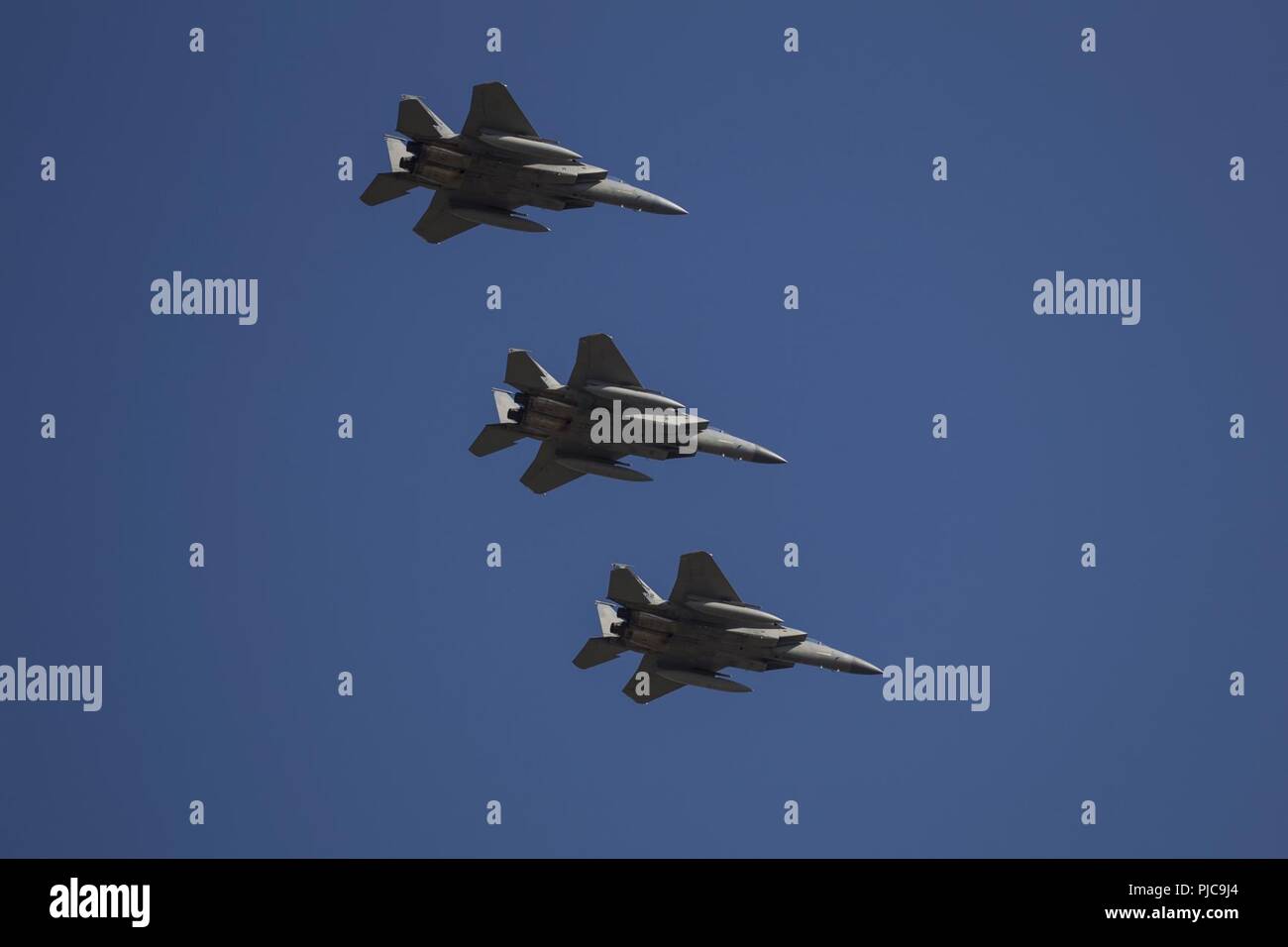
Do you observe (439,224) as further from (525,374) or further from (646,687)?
(646,687)

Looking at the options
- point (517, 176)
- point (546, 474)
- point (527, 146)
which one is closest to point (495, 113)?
point (527, 146)

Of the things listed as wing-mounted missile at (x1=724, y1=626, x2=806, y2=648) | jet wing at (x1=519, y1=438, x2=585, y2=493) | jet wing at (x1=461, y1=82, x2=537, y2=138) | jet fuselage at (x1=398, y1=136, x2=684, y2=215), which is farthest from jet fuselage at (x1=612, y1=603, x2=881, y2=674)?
jet wing at (x1=461, y1=82, x2=537, y2=138)

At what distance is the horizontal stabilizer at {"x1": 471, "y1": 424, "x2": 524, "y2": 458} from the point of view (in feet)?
159

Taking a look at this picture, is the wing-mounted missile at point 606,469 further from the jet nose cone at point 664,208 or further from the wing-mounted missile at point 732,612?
the jet nose cone at point 664,208

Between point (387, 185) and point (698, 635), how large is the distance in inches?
490

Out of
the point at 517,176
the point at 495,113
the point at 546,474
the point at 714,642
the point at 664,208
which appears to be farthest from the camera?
the point at 546,474

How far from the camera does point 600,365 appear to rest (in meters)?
47.2

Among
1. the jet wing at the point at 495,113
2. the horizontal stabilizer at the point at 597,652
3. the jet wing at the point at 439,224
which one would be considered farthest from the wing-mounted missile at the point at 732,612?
the jet wing at the point at 495,113

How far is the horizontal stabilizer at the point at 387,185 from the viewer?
4747 cm

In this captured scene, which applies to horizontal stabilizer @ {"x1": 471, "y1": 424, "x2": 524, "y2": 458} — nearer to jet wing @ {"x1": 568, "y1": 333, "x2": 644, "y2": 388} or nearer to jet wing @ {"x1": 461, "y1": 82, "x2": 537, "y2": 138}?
jet wing @ {"x1": 568, "y1": 333, "x2": 644, "y2": 388}

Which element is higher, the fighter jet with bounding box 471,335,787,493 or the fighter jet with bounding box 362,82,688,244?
the fighter jet with bounding box 362,82,688,244

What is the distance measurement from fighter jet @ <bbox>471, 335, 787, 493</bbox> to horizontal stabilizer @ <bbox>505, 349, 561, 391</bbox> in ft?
0.07
